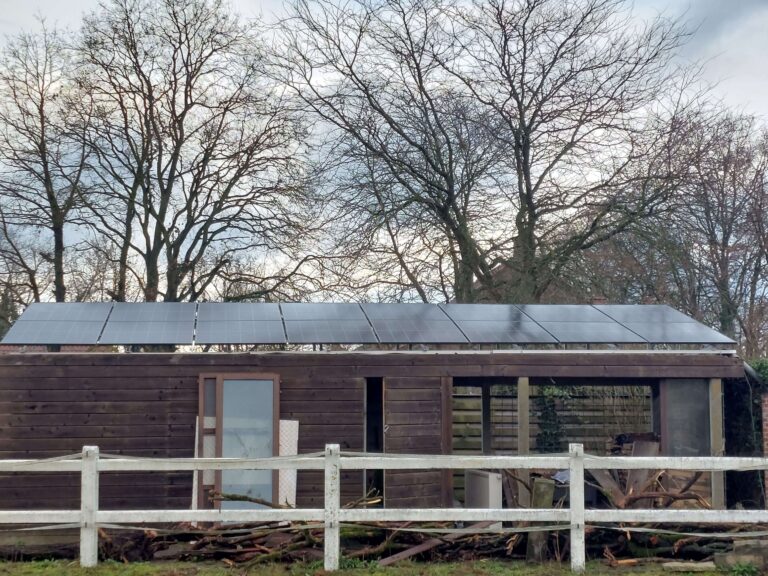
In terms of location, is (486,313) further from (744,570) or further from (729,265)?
(729,265)

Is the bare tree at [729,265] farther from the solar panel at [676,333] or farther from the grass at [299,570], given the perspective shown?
the grass at [299,570]

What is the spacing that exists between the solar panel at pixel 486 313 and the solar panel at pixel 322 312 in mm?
1409

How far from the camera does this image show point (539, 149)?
20.8m

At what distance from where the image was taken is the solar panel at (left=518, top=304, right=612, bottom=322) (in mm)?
13639

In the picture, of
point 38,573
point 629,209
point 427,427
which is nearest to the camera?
point 38,573

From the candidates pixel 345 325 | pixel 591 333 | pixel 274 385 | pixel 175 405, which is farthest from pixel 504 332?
pixel 175 405

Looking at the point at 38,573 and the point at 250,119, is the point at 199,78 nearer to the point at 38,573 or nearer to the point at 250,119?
the point at 250,119

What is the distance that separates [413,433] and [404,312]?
2.38 metres

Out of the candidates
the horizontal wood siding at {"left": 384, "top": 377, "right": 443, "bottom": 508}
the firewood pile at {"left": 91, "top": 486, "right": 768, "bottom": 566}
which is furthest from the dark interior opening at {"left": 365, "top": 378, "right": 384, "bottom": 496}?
the firewood pile at {"left": 91, "top": 486, "right": 768, "bottom": 566}

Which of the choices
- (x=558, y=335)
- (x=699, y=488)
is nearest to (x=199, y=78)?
(x=558, y=335)

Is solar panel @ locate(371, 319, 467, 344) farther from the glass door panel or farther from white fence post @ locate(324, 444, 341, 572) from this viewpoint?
white fence post @ locate(324, 444, 341, 572)

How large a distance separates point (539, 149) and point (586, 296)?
3560 mm

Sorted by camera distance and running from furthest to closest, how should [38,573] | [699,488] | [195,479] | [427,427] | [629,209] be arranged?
[629,209] → [699,488] → [427,427] → [195,479] → [38,573]

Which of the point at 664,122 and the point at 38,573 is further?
the point at 664,122
